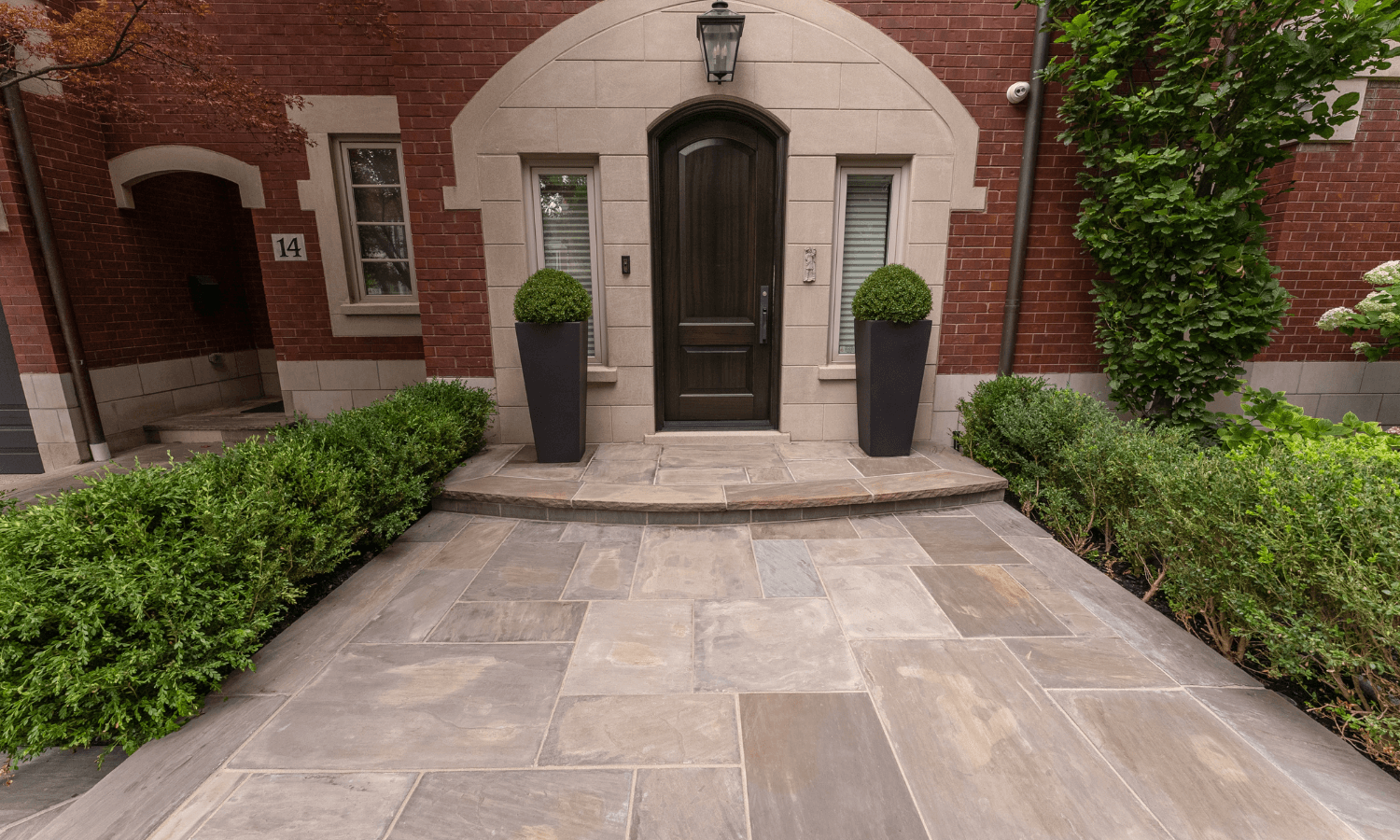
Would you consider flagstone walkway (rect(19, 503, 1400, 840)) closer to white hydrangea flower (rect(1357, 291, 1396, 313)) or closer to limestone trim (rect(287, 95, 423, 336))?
white hydrangea flower (rect(1357, 291, 1396, 313))

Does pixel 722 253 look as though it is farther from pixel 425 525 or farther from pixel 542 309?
pixel 425 525

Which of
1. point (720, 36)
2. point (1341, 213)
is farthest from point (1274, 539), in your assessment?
point (1341, 213)

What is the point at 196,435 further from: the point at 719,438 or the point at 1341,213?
the point at 1341,213

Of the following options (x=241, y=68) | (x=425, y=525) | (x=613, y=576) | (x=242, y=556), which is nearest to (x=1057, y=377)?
(x=613, y=576)

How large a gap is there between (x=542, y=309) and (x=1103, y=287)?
4.12 meters

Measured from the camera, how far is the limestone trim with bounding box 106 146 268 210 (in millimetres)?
5371

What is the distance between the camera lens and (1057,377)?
189 inches

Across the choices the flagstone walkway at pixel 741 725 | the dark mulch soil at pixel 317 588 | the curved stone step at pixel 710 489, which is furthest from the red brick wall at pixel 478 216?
the flagstone walkway at pixel 741 725

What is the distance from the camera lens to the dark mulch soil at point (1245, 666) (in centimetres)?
192

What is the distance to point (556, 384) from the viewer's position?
4.18m

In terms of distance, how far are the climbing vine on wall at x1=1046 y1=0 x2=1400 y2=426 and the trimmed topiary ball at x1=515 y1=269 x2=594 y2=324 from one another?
369cm

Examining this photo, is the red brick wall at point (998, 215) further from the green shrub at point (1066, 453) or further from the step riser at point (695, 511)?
the step riser at point (695, 511)

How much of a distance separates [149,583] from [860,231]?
15.6ft

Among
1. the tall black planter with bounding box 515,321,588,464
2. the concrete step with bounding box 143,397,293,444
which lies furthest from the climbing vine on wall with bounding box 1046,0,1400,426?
the concrete step with bounding box 143,397,293,444
